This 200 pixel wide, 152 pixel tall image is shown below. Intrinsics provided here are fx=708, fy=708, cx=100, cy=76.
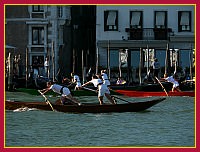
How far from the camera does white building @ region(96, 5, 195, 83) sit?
103 ft

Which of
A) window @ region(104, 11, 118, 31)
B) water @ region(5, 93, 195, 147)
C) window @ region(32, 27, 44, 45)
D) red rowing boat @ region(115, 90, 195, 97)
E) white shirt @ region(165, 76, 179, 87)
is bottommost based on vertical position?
water @ region(5, 93, 195, 147)

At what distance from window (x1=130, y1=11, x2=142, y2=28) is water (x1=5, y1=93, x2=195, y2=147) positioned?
12650mm

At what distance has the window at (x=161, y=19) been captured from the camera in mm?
31562

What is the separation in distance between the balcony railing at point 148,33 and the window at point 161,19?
22 centimetres

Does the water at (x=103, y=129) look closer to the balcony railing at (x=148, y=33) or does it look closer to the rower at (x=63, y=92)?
the rower at (x=63, y=92)

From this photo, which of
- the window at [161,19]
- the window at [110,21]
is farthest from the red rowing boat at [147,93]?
the window at [161,19]

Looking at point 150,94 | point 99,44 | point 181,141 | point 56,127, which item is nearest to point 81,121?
point 56,127

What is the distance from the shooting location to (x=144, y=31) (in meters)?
31.5

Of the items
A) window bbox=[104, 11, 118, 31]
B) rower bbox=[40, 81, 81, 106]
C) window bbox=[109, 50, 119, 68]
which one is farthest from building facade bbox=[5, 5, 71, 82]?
rower bbox=[40, 81, 81, 106]

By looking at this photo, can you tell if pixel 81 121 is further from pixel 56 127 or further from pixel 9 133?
pixel 9 133

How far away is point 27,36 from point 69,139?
1849 centimetres

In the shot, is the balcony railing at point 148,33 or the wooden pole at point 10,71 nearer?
the wooden pole at point 10,71

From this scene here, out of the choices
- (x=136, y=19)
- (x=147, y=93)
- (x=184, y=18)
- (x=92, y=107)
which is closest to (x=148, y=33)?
(x=136, y=19)

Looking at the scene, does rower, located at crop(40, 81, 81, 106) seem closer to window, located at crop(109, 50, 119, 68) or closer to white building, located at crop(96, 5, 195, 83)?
white building, located at crop(96, 5, 195, 83)
